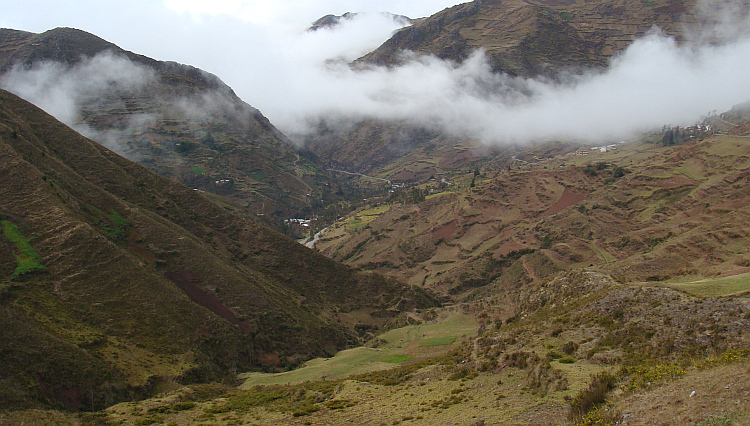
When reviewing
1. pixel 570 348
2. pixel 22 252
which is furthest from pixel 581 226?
pixel 22 252

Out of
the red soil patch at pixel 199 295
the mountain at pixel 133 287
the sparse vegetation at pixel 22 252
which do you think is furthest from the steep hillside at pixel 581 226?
the sparse vegetation at pixel 22 252

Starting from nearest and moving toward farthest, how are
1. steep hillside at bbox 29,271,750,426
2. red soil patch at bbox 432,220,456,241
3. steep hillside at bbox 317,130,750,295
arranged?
1. steep hillside at bbox 29,271,750,426
2. steep hillside at bbox 317,130,750,295
3. red soil patch at bbox 432,220,456,241

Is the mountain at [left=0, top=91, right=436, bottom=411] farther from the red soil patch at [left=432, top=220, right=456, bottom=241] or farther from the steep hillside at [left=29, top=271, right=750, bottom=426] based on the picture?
the red soil patch at [left=432, top=220, right=456, bottom=241]

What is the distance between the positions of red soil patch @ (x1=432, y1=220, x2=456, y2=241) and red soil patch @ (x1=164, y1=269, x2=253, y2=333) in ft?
237

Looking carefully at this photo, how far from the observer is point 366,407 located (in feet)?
98.1

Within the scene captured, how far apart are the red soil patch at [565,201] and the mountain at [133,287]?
40972 mm

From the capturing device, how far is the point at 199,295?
207 feet

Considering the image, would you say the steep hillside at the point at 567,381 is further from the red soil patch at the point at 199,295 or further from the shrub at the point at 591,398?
the red soil patch at the point at 199,295

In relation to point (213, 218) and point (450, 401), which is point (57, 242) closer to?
point (213, 218)

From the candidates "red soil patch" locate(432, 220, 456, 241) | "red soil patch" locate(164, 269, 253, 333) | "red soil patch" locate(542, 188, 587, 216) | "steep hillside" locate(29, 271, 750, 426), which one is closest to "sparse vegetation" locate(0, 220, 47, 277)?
"red soil patch" locate(164, 269, 253, 333)

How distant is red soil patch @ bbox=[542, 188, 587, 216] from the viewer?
111250 mm

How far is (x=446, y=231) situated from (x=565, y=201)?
100.0 ft

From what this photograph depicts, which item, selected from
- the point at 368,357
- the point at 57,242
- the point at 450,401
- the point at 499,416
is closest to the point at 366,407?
the point at 450,401

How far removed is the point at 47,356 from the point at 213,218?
51.4m
